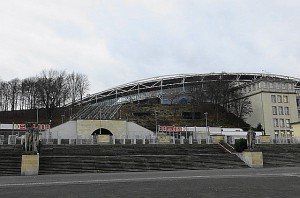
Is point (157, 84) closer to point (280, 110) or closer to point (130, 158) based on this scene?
point (280, 110)

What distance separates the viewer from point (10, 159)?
30094mm

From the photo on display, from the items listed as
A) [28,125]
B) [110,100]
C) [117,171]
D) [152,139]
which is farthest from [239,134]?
[110,100]

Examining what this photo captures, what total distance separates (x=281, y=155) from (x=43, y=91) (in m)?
57.2

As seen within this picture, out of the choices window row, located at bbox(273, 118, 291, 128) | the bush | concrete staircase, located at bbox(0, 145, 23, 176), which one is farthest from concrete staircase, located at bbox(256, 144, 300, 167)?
window row, located at bbox(273, 118, 291, 128)

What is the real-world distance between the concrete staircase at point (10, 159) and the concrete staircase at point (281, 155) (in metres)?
24.0

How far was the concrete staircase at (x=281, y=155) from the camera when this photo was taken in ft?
118

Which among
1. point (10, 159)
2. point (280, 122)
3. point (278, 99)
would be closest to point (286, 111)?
point (278, 99)

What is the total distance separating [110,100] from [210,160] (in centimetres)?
8627

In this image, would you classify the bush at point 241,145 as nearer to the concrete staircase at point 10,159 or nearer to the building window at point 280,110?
the concrete staircase at point 10,159

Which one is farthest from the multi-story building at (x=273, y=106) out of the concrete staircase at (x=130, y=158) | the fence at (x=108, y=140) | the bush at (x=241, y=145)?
the bush at (x=241, y=145)

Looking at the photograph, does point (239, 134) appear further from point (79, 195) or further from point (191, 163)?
point (79, 195)

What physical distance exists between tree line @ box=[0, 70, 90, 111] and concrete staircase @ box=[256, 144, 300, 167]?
52.0 meters

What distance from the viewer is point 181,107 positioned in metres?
90.0

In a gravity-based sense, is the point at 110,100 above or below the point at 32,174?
above
